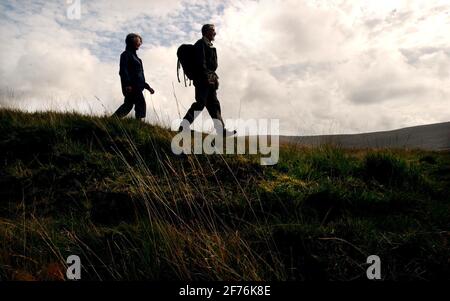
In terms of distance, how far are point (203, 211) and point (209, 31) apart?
4.33 meters

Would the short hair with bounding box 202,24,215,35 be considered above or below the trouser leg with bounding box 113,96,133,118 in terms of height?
above

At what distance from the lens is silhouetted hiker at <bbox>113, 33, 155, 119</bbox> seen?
777 cm

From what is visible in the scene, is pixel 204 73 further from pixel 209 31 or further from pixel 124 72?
pixel 124 72

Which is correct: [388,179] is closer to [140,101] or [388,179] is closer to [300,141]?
[300,141]

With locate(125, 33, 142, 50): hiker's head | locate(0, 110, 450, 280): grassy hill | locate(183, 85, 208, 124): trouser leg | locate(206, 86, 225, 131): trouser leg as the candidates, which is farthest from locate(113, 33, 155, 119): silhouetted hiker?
locate(206, 86, 225, 131): trouser leg

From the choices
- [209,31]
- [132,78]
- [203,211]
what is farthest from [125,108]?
[203,211]

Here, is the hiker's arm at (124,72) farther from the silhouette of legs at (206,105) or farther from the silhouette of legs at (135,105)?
the silhouette of legs at (206,105)

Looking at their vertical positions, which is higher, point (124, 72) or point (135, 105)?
point (124, 72)

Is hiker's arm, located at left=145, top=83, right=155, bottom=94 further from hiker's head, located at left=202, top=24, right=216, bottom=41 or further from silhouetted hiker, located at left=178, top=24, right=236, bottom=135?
hiker's head, located at left=202, top=24, right=216, bottom=41

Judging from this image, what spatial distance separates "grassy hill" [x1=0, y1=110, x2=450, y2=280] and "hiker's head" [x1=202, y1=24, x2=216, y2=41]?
2.05m

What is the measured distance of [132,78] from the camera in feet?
26.0

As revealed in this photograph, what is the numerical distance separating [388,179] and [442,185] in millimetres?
828
